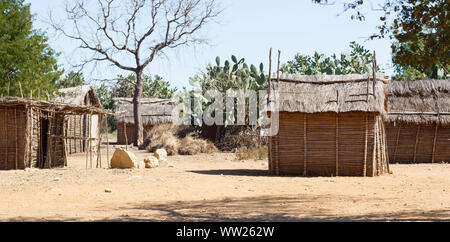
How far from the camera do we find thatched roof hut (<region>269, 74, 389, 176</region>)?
13977mm

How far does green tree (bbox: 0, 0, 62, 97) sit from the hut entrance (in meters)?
5.90

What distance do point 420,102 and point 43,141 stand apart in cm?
1299

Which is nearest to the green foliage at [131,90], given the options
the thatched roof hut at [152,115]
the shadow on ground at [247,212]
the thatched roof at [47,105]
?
the thatched roof hut at [152,115]

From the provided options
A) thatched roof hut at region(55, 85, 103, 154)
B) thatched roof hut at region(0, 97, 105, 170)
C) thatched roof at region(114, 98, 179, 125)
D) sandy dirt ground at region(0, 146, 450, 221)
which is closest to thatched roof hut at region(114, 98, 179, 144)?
thatched roof at region(114, 98, 179, 125)

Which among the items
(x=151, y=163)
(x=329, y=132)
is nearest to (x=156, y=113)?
(x=151, y=163)

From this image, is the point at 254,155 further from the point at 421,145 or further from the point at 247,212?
the point at 247,212

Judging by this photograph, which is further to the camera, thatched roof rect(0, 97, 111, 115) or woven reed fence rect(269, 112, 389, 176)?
thatched roof rect(0, 97, 111, 115)

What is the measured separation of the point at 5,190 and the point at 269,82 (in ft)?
23.2

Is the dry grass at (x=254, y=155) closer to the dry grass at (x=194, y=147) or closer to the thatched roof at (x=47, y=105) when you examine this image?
the dry grass at (x=194, y=147)

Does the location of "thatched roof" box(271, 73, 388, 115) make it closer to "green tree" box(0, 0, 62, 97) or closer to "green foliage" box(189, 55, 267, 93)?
"green foliage" box(189, 55, 267, 93)

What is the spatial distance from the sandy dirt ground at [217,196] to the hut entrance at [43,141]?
1.86 m

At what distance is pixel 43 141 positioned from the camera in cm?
1802

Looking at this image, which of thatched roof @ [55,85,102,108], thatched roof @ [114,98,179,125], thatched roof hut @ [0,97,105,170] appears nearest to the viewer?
thatched roof hut @ [0,97,105,170]
